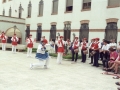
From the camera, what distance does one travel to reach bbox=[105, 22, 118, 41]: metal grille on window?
56.6ft

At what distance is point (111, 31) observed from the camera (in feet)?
57.8

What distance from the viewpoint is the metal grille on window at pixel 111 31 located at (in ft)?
56.6

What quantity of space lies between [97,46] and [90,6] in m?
7.51

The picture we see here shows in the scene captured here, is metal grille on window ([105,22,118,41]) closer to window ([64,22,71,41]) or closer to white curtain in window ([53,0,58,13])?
window ([64,22,71,41])

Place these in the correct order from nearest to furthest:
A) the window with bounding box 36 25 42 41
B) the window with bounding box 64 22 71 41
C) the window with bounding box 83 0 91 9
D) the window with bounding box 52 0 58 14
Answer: the window with bounding box 83 0 91 9, the window with bounding box 64 22 71 41, the window with bounding box 52 0 58 14, the window with bounding box 36 25 42 41

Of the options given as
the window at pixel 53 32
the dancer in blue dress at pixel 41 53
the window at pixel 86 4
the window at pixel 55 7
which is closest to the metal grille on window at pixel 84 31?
the window at pixel 86 4

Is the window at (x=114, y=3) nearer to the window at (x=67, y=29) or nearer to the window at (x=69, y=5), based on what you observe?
the window at (x=69, y=5)

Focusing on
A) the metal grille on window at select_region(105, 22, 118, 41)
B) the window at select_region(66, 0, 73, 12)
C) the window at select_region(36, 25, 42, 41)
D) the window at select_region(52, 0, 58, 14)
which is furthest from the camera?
the window at select_region(36, 25, 42, 41)

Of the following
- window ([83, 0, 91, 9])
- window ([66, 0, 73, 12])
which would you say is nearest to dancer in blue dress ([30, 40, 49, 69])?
window ([83, 0, 91, 9])

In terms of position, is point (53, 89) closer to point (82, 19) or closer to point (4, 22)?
point (82, 19)

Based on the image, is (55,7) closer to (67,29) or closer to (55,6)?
(55,6)

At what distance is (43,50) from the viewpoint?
36.7 ft

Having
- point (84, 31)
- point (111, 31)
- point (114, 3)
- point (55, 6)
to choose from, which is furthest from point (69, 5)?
point (111, 31)

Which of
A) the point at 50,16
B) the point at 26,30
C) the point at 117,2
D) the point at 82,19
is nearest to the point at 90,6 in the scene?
the point at 82,19
